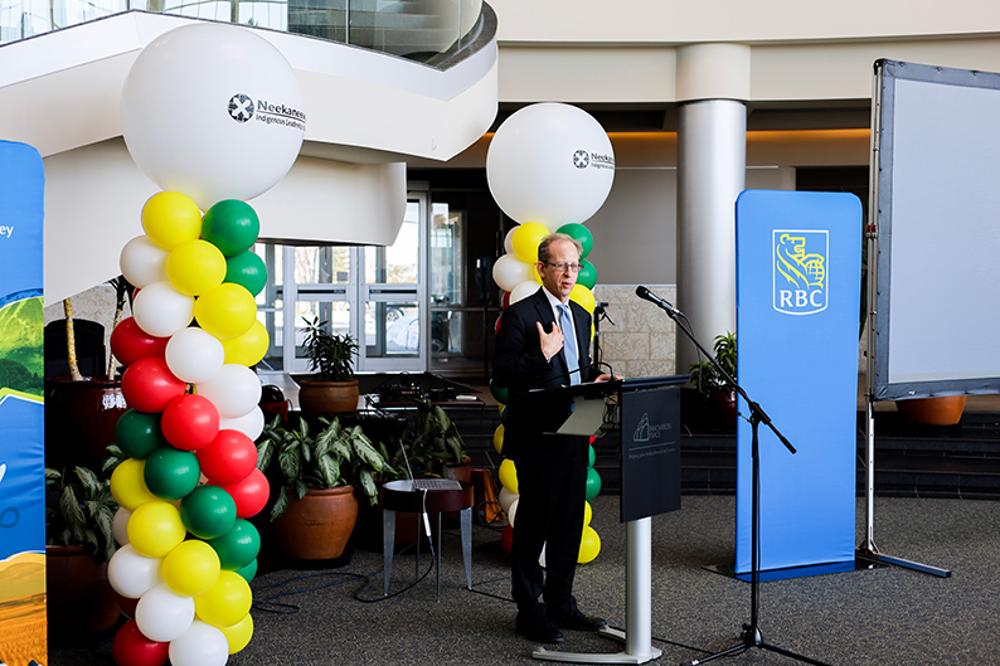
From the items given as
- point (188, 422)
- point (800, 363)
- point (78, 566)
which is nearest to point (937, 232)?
point (800, 363)

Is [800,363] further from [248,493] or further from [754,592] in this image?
[248,493]

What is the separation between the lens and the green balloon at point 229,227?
4316 mm

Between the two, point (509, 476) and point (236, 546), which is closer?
point (236, 546)

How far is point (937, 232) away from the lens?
20.2 ft

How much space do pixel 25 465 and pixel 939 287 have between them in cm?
475

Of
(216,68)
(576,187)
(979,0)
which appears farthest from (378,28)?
(979,0)

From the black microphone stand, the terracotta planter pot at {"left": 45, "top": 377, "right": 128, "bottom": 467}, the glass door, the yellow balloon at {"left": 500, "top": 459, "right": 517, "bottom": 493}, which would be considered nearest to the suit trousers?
the black microphone stand

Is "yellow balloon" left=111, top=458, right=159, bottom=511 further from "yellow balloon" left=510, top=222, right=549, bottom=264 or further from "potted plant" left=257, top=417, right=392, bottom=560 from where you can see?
"yellow balloon" left=510, top=222, right=549, bottom=264

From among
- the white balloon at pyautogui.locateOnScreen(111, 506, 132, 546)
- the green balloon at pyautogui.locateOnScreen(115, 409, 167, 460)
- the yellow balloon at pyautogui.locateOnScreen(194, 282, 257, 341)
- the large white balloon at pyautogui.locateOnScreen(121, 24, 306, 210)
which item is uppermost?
the large white balloon at pyautogui.locateOnScreen(121, 24, 306, 210)

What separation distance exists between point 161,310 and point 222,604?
116 cm

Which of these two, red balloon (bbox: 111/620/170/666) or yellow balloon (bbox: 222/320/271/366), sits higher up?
yellow balloon (bbox: 222/320/271/366)

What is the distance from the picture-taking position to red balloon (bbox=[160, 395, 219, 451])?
4172 mm

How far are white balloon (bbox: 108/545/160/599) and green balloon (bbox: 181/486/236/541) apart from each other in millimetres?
199

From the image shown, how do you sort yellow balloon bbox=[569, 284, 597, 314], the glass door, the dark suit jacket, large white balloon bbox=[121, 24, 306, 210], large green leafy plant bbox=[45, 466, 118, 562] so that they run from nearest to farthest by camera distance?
large white balloon bbox=[121, 24, 306, 210] → the dark suit jacket → large green leafy plant bbox=[45, 466, 118, 562] → yellow balloon bbox=[569, 284, 597, 314] → the glass door
